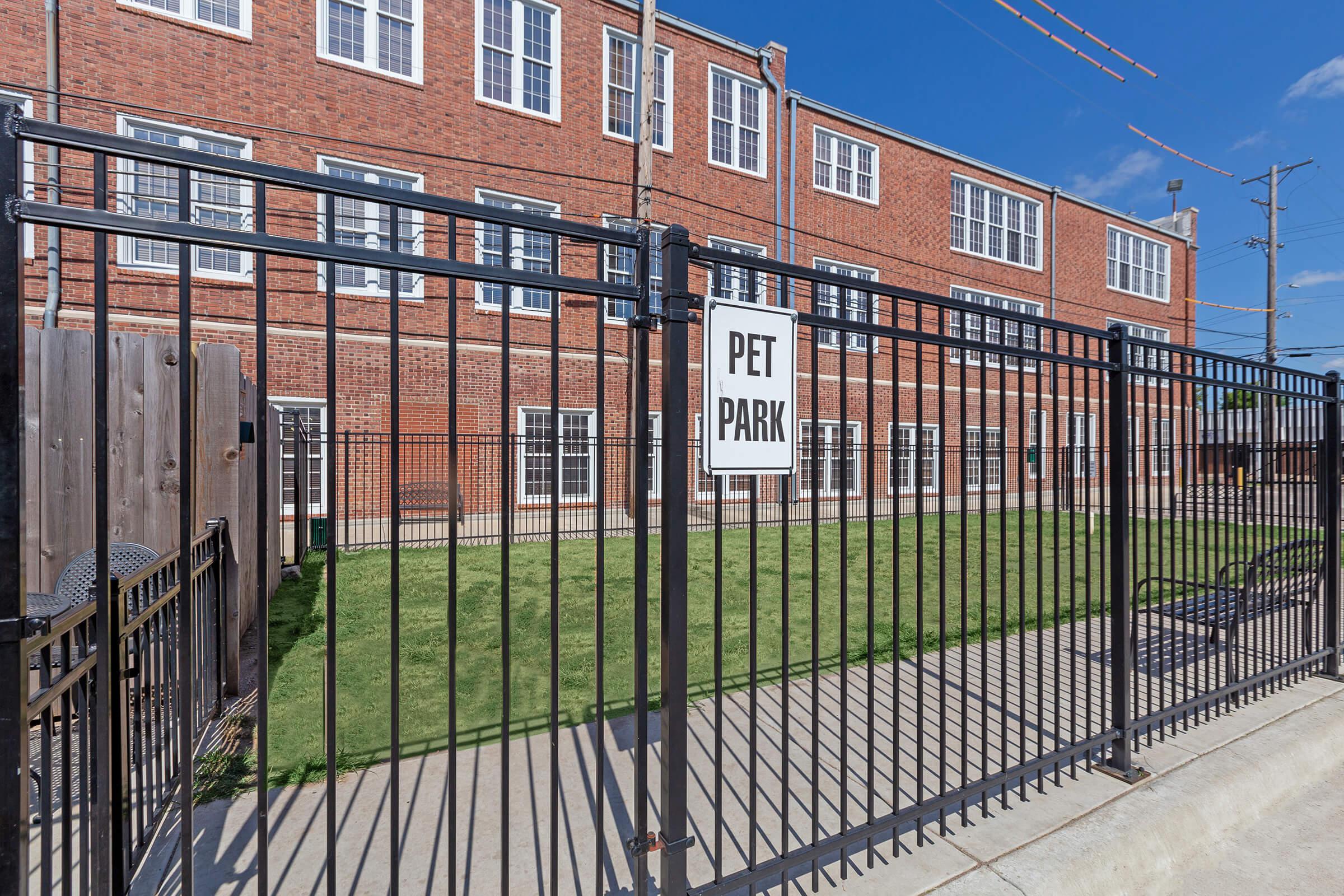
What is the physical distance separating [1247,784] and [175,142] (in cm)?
1595

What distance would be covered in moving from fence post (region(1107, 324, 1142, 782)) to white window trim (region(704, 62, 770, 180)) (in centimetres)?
1460

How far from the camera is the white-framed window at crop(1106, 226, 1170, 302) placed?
2569cm

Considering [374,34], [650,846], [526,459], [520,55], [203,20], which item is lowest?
[650,846]

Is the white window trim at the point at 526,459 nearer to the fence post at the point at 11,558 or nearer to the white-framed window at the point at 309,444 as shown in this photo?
the white-framed window at the point at 309,444

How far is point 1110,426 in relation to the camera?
349 centimetres

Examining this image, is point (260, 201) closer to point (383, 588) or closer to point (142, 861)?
point (142, 861)

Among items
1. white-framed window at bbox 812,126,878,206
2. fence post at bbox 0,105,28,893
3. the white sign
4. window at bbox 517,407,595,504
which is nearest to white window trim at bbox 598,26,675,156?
white-framed window at bbox 812,126,878,206

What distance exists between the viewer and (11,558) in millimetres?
1359

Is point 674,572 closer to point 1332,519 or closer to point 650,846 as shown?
point 650,846

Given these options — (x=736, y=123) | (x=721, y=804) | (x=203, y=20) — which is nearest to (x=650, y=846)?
(x=721, y=804)

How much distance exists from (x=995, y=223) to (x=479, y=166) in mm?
18248

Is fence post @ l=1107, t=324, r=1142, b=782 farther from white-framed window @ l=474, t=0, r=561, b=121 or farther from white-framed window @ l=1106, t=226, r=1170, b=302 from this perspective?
white-framed window @ l=1106, t=226, r=1170, b=302

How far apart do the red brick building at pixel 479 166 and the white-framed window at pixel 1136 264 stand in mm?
9902

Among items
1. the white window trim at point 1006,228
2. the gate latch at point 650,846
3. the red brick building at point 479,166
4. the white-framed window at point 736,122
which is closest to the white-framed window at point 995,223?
the white window trim at point 1006,228
